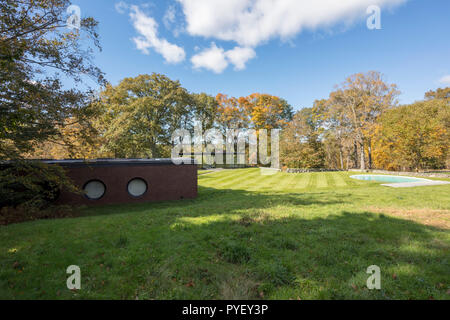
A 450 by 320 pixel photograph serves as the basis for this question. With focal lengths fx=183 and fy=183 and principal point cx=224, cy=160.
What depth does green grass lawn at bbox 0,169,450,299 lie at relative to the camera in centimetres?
313

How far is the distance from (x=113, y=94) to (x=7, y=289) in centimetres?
2745

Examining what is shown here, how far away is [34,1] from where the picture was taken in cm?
620

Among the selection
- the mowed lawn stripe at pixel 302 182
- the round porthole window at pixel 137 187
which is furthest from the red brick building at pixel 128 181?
the mowed lawn stripe at pixel 302 182

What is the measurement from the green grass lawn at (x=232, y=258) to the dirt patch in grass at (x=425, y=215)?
7 centimetres

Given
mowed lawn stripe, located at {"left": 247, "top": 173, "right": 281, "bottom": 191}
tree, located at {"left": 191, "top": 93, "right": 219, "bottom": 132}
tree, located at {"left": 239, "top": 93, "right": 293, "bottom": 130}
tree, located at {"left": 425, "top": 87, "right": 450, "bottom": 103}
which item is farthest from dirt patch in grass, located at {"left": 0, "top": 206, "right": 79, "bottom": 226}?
tree, located at {"left": 425, "top": 87, "right": 450, "bottom": 103}

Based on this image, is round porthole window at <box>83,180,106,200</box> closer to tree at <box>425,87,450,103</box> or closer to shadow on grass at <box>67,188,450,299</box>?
shadow on grass at <box>67,188,450,299</box>

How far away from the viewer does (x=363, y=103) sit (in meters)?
29.8

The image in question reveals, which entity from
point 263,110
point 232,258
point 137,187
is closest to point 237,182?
point 137,187

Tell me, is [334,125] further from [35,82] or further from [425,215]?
[35,82]

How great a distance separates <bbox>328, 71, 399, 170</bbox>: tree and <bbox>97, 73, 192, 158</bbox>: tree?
26460mm

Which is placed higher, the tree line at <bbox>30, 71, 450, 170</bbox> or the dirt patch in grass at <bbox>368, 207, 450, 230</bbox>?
the tree line at <bbox>30, 71, 450, 170</bbox>

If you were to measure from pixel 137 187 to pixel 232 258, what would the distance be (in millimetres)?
11452
